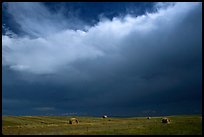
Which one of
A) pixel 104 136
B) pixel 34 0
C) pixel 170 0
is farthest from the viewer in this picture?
pixel 104 136

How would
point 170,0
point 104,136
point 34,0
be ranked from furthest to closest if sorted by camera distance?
point 104,136
point 170,0
point 34,0

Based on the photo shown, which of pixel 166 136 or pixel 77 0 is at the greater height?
pixel 77 0

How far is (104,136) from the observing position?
132 feet

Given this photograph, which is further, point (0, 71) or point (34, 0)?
point (0, 71)

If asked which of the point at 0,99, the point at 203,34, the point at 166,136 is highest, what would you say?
the point at 203,34

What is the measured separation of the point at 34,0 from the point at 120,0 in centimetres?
1076

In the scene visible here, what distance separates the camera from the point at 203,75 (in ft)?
128

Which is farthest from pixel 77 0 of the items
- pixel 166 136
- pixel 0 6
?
pixel 166 136

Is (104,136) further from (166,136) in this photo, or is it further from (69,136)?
(166,136)

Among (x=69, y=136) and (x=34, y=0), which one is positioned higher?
(x=34, y=0)

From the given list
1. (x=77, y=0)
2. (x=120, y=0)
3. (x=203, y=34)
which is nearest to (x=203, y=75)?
(x=203, y=34)

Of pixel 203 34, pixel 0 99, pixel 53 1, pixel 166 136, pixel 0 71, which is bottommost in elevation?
pixel 166 136

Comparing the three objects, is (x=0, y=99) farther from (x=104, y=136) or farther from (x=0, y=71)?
(x=104, y=136)

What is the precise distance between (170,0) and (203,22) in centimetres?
558
